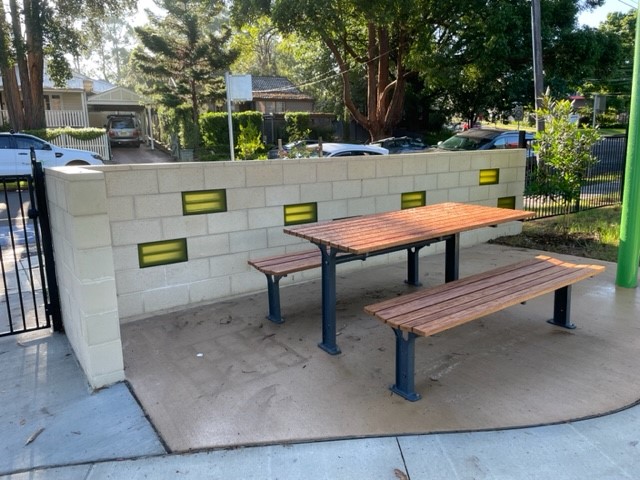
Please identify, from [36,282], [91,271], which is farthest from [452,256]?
[36,282]

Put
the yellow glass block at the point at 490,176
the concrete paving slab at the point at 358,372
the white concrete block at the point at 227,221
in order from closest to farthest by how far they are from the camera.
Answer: the concrete paving slab at the point at 358,372 < the white concrete block at the point at 227,221 < the yellow glass block at the point at 490,176

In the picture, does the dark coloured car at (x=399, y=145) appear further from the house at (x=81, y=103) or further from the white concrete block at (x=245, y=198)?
the house at (x=81, y=103)

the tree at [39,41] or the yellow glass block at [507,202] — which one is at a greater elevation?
the tree at [39,41]

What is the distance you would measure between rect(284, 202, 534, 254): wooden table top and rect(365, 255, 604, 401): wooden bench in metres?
0.44

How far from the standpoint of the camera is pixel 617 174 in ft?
38.2

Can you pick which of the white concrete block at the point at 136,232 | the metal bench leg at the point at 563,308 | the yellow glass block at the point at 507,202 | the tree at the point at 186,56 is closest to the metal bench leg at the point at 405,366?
the metal bench leg at the point at 563,308

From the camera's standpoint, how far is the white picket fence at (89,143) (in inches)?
859

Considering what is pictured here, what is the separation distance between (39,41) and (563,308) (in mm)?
22342

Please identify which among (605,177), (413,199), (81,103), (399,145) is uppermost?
(81,103)

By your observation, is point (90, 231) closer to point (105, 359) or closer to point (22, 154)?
point (105, 359)

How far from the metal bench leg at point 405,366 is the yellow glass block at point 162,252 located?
8.82ft

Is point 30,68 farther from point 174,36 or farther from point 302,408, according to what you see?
point 302,408

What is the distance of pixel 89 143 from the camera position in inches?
895


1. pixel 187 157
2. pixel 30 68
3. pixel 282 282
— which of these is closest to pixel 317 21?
pixel 187 157
